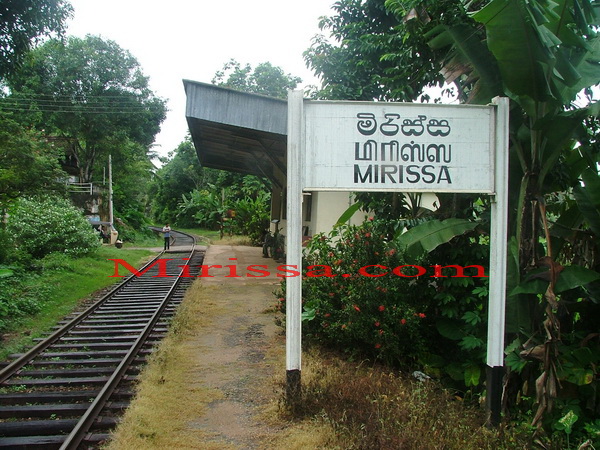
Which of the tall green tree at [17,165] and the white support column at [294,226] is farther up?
the tall green tree at [17,165]

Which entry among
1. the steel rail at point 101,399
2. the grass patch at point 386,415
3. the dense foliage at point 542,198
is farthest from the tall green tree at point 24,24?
the grass patch at point 386,415

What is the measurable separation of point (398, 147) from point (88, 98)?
1094 inches

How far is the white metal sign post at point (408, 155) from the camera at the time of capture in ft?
14.2

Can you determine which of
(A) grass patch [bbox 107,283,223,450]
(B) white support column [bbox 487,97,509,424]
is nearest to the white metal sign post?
(B) white support column [bbox 487,97,509,424]

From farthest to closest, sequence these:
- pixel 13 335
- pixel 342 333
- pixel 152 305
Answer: pixel 152 305 → pixel 13 335 → pixel 342 333

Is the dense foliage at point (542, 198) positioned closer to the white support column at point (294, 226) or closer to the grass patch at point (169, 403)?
the white support column at point (294, 226)

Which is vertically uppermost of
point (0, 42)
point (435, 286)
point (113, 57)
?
point (113, 57)

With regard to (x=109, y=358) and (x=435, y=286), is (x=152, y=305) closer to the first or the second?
(x=109, y=358)

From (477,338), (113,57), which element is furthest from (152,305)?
(113,57)

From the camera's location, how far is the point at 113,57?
29000 mm

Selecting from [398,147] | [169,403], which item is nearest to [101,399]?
[169,403]

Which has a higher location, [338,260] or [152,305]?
[338,260]

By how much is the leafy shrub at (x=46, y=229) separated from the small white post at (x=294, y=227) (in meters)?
13.3

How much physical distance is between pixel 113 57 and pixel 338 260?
2698 centimetres
